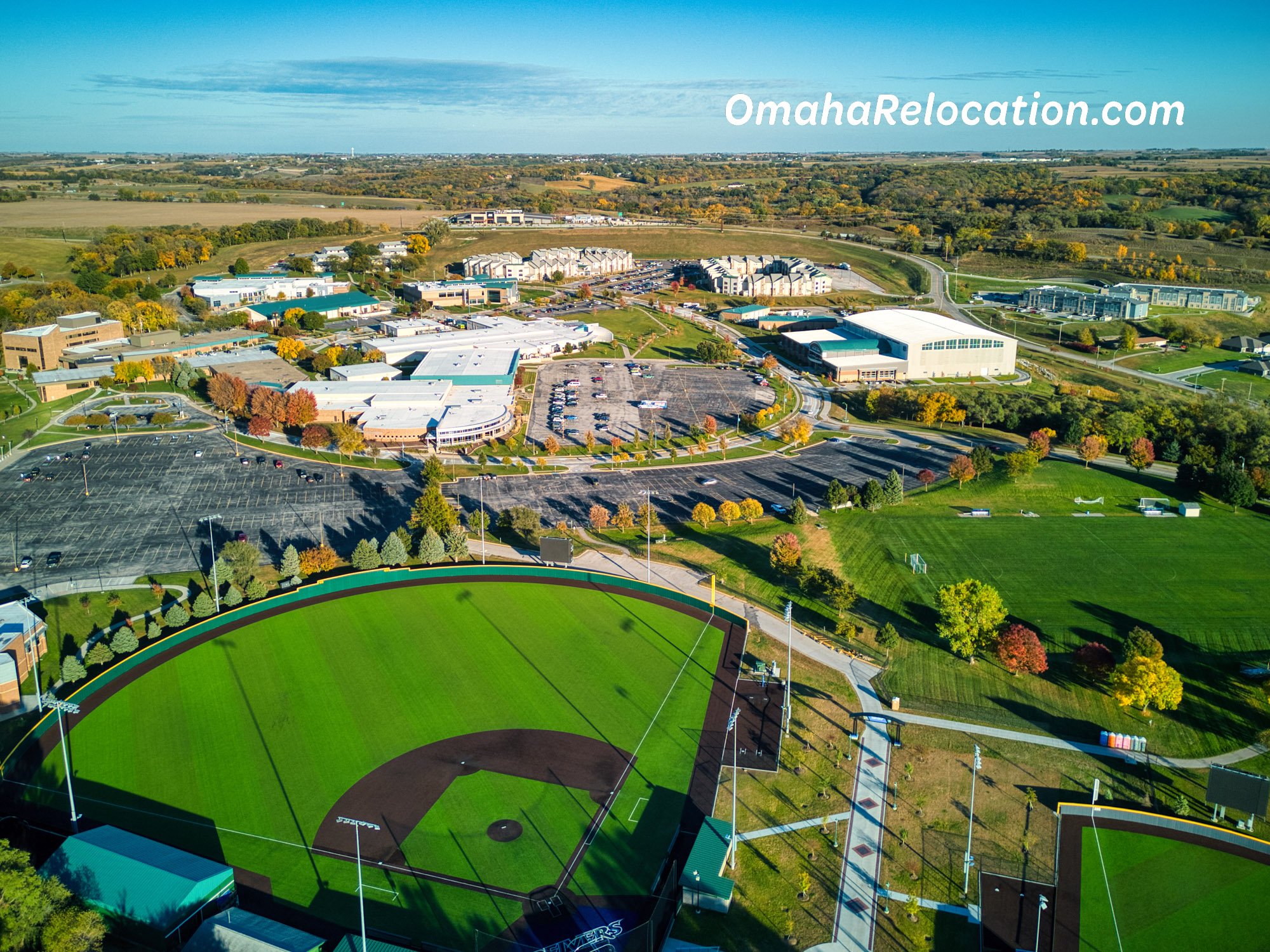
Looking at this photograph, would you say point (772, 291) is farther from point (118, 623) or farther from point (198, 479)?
point (118, 623)

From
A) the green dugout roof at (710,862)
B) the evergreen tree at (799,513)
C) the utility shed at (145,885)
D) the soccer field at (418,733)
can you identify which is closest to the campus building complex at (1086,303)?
the evergreen tree at (799,513)

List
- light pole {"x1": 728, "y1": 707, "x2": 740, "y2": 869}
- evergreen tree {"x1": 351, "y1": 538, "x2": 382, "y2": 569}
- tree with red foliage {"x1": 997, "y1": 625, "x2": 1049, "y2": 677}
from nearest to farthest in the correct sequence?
light pole {"x1": 728, "y1": 707, "x2": 740, "y2": 869}, tree with red foliage {"x1": 997, "y1": 625, "x2": 1049, "y2": 677}, evergreen tree {"x1": 351, "y1": 538, "x2": 382, "y2": 569}

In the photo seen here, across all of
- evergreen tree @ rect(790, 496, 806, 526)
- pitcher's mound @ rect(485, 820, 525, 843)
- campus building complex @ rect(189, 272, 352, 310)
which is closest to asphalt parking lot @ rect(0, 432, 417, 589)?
evergreen tree @ rect(790, 496, 806, 526)

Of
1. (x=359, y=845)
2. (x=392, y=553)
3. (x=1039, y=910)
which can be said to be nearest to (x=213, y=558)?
(x=392, y=553)

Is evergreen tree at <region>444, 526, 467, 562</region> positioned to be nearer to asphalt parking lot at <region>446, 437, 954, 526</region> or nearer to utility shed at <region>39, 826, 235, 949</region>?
asphalt parking lot at <region>446, 437, 954, 526</region>

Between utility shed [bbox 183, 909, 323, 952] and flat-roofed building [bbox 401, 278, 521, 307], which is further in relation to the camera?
flat-roofed building [bbox 401, 278, 521, 307]

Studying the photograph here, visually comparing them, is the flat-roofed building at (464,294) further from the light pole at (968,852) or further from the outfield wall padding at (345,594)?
the light pole at (968,852)

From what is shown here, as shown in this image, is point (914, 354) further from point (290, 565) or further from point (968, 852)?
point (968, 852)

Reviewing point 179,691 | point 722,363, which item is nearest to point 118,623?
point 179,691
